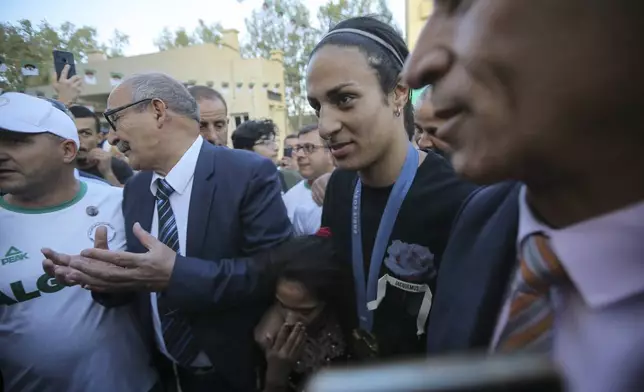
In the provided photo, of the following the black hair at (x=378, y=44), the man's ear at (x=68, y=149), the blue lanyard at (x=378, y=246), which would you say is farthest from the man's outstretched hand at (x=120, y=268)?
the black hair at (x=378, y=44)

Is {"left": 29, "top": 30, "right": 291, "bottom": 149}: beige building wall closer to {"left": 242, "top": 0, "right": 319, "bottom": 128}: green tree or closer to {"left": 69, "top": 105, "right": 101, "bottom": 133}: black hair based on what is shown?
{"left": 242, "top": 0, "right": 319, "bottom": 128}: green tree

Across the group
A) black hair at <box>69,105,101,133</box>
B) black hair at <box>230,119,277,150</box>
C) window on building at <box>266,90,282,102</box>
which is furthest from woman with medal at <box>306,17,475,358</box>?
window on building at <box>266,90,282,102</box>

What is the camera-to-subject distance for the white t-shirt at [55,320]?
77.4 inches

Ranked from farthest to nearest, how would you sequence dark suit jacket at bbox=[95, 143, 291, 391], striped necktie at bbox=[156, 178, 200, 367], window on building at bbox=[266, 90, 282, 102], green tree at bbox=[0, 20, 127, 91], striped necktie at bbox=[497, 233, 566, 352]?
1. window on building at bbox=[266, 90, 282, 102]
2. green tree at bbox=[0, 20, 127, 91]
3. striped necktie at bbox=[156, 178, 200, 367]
4. dark suit jacket at bbox=[95, 143, 291, 391]
5. striped necktie at bbox=[497, 233, 566, 352]

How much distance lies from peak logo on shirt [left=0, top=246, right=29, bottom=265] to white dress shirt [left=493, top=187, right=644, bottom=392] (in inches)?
87.0

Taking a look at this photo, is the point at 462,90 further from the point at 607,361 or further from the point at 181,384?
the point at 181,384

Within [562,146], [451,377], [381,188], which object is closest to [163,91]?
[381,188]

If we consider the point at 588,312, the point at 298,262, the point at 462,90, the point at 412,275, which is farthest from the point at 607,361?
the point at 298,262

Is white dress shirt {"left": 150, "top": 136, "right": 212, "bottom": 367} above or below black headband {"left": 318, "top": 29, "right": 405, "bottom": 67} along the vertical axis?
below

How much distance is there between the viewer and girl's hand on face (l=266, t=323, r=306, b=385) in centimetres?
155

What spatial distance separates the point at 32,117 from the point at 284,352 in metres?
1.74

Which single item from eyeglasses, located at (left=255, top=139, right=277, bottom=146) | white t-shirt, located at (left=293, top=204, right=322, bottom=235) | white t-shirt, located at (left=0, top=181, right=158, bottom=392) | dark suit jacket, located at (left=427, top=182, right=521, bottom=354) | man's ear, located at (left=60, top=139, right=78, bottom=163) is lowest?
eyeglasses, located at (left=255, top=139, right=277, bottom=146)

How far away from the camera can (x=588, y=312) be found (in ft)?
2.07

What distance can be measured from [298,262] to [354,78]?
0.71 meters
